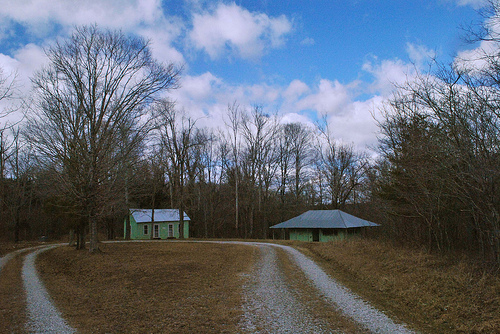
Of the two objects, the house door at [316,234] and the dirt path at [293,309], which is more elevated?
the dirt path at [293,309]

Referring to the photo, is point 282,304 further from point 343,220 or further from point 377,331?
point 343,220

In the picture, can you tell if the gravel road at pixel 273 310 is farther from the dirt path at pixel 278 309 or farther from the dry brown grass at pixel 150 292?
the dry brown grass at pixel 150 292

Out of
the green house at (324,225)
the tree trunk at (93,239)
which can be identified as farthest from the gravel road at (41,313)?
the green house at (324,225)

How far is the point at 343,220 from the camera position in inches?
1101

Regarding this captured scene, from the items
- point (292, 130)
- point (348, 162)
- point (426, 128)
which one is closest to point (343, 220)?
point (348, 162)

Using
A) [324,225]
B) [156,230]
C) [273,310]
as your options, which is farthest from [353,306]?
[156,230]

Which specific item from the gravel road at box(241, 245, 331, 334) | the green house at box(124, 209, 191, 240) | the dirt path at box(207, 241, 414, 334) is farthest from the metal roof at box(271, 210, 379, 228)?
the gravel road at box(241, 245, 331, 334)

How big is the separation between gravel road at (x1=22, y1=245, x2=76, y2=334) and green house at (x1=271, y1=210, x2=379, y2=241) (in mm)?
22207

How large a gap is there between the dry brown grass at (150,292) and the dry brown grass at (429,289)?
3095mm

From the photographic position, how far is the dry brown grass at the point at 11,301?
5.45 metres

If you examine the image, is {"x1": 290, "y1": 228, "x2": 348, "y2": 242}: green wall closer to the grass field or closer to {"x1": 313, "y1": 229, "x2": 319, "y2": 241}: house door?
{"x1": 313, "y1": 229, "x2": 319, "y2": 241}: house door

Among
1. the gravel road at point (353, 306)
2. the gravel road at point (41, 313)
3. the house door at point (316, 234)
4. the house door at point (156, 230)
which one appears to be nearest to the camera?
the gravel road at point (353, 306)

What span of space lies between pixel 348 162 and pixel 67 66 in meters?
29.0

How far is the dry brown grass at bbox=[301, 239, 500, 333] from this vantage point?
5.27 meters
